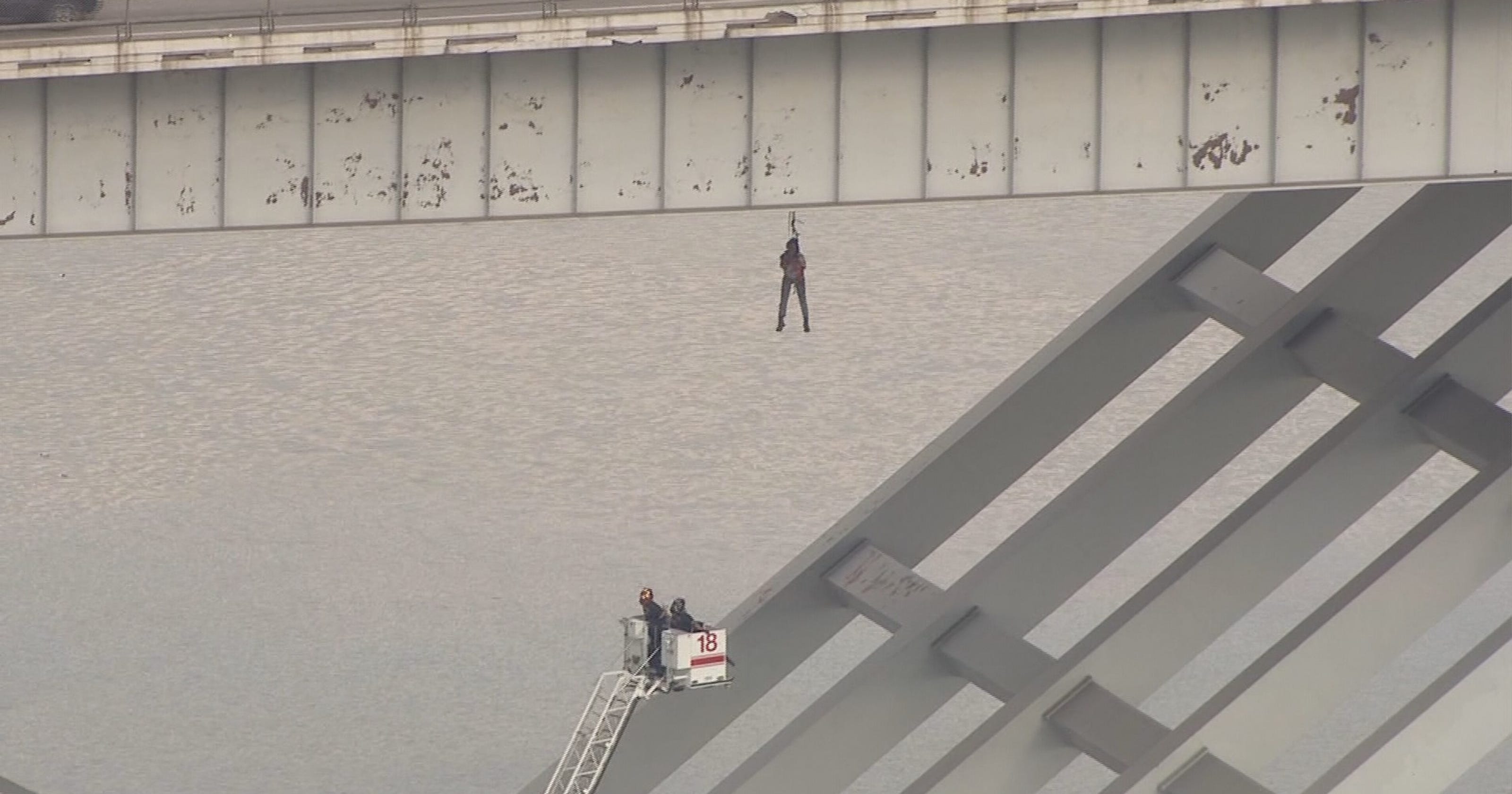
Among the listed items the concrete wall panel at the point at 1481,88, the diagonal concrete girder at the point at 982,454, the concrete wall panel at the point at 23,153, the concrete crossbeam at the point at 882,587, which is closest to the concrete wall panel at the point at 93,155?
the concrete wall panel at the point at 23,153

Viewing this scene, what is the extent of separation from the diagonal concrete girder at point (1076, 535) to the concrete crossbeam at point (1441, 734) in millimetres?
3771

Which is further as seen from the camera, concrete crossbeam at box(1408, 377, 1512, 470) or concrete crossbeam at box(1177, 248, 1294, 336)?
concrete crossbeam at box(1177, 248, 1294, 336)

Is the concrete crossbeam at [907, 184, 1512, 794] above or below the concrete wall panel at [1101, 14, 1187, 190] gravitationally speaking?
below

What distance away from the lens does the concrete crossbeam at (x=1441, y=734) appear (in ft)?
45.8

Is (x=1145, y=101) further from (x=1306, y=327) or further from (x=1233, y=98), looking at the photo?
(x=1306, y=327)

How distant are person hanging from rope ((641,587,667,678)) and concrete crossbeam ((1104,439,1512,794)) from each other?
4.22m

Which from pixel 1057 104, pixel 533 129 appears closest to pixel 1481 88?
pixel 1057 104

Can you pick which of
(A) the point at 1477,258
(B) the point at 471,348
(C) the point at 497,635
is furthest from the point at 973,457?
(A) the point at 1477,258

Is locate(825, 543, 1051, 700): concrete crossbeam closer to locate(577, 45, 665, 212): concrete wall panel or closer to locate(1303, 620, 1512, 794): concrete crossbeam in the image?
locate(1303, 620, 1512, 794): concrete crossbeam

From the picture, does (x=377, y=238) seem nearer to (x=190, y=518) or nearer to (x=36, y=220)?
(x=190, y=518)

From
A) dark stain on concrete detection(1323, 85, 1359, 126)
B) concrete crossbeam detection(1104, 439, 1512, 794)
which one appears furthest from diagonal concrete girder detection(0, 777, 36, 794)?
dark stain on concrete detection(1323, 85, 1359, 126)

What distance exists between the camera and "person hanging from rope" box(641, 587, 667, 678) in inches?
711

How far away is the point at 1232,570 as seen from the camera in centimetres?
1716

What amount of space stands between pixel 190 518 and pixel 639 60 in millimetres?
28502
